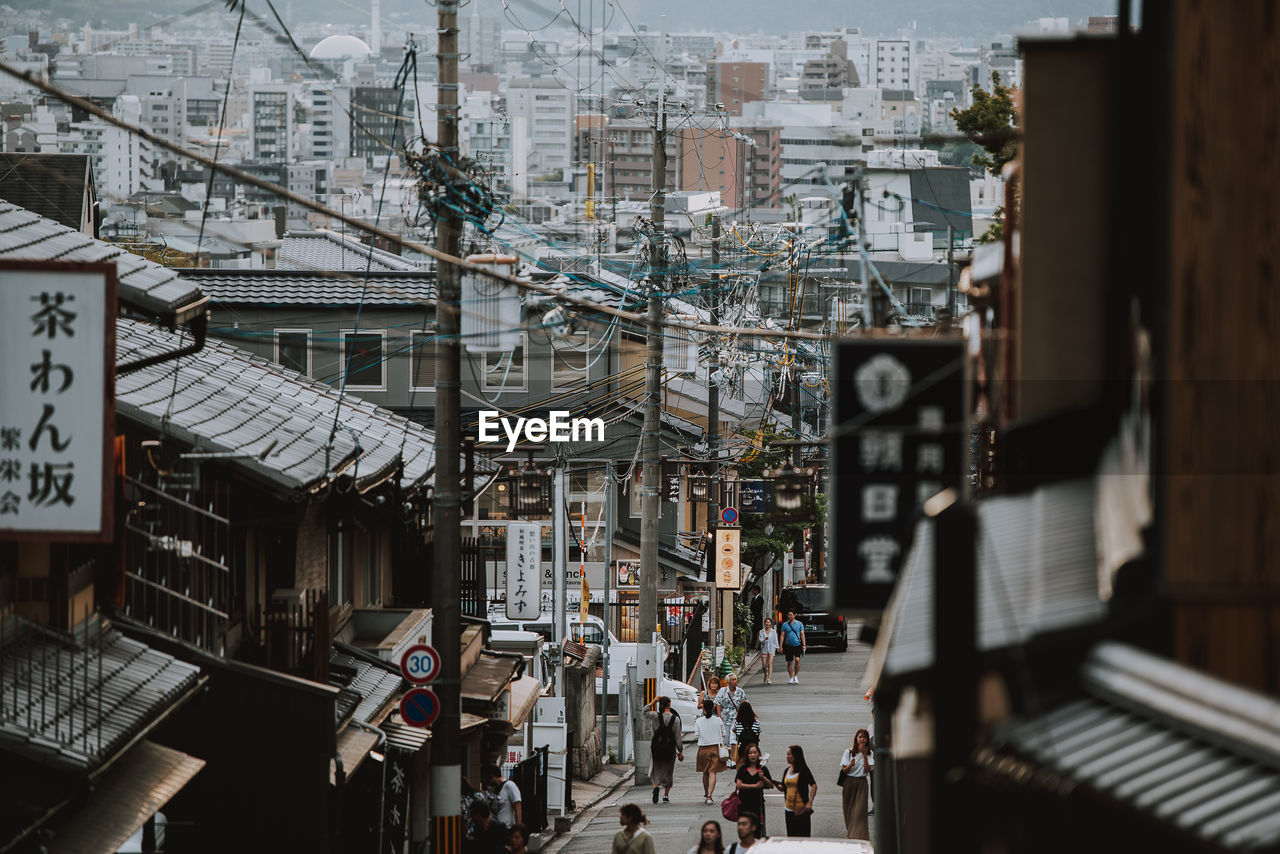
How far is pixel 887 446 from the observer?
33.8 feet

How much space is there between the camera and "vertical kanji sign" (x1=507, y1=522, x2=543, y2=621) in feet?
101

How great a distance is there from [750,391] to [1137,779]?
64.4 meters

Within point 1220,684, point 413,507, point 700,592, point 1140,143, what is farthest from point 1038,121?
point 700,592

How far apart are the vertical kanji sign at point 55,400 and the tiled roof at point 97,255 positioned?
2.13m

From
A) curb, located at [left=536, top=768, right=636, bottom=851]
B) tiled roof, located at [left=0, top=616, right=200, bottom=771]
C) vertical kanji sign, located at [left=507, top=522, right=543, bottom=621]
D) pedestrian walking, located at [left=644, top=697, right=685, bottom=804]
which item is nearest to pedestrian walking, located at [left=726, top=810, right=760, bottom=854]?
tiled roof, located at [left=0, top=616, right=200, bottom=771]

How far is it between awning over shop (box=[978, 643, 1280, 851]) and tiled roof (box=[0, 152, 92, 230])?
2122cm

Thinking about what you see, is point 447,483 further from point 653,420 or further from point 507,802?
point 653,420

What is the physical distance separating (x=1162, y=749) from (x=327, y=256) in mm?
52366

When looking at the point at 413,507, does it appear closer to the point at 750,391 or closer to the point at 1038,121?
the point at 1038,121

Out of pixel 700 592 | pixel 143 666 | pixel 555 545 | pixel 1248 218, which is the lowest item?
pixel 700 592

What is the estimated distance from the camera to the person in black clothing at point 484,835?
21.3 meters

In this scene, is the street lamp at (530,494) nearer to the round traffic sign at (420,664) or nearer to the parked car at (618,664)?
the parked car at (618,664)

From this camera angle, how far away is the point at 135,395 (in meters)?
15.7

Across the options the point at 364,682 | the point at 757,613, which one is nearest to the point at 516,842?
the point at 364,682
